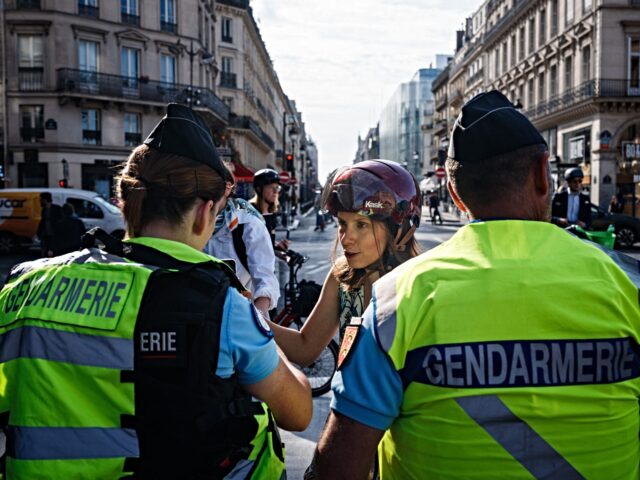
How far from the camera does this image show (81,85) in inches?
1388

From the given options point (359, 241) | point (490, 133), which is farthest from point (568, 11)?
point (490, 133)

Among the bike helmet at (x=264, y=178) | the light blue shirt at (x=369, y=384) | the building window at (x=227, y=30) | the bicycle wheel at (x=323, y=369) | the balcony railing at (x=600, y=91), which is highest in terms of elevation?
the building window at (x=227, y=30)

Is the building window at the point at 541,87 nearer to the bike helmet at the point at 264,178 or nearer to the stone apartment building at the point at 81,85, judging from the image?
the stone apartment building at the point at 81,85

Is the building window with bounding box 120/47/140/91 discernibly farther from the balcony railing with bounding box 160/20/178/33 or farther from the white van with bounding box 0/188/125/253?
the white van with bounding box 0/188/125/253

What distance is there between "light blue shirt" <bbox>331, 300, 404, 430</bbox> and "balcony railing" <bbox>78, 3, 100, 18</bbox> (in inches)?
1495

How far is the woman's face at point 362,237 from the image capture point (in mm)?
3062

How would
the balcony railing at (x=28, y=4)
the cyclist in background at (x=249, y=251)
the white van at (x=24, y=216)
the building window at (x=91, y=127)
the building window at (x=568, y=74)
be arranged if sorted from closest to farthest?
the cyclist in background at (x=249, y=251), the white van at (x=24, y=216), the balcony railing at (x=28, y=4), the building window at (x=91, y=127), the building window at (x=568, y=74)

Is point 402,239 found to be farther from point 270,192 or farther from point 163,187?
point 270,192

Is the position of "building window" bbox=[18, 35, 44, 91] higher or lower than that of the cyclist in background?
higher

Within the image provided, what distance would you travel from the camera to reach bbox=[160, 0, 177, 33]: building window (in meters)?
39.6

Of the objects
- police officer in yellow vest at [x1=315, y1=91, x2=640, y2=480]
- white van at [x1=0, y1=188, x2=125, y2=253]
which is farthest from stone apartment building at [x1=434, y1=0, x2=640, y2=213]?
police officer in yellow vest at [x1=315, y1=91, x2=640, y2=480]

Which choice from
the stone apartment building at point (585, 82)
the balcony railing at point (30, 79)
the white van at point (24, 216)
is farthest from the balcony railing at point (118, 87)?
the stone apartment building at point (585, 82)

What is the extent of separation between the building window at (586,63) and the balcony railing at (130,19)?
2392 cm

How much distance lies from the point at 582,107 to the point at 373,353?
37856mm
